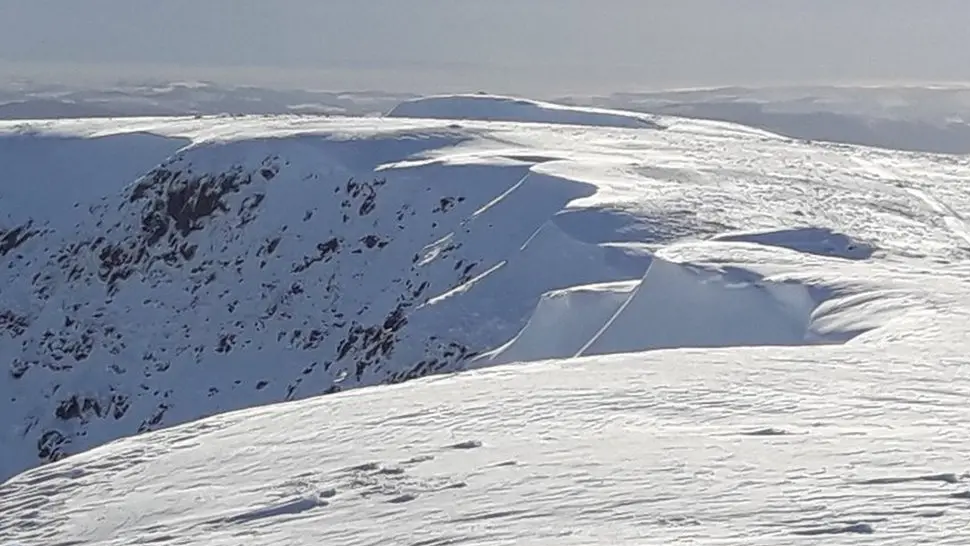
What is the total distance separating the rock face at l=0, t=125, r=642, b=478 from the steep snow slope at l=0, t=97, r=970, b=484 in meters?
0.08

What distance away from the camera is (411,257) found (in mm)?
29609

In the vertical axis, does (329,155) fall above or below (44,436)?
above

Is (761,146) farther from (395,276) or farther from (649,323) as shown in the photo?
(649,323)

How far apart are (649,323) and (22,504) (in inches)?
349

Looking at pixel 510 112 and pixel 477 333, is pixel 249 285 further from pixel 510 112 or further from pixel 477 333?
pixel 510 112

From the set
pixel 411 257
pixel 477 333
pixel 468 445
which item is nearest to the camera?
pixel 468 445

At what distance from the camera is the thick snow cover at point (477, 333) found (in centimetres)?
601

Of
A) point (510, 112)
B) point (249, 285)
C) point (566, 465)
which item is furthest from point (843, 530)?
point (510, 112)

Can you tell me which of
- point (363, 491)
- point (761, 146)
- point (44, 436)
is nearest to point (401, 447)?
point (363, 491)

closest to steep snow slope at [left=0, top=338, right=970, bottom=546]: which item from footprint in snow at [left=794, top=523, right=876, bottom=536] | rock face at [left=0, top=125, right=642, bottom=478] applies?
footprint in snow at [left=794, top=523, right=876, bottom=536]

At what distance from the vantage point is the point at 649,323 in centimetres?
1479

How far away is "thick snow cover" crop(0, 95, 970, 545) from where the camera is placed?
19.7 feet

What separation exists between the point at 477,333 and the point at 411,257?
7.99 metres

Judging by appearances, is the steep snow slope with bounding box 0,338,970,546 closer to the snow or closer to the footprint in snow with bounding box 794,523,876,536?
the footprint in snow with bounding box 794,523,876,536
